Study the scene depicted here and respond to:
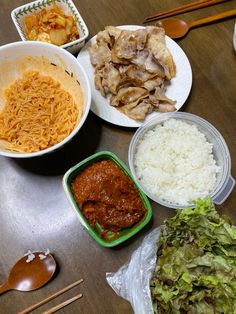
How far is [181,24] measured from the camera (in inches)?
70.4

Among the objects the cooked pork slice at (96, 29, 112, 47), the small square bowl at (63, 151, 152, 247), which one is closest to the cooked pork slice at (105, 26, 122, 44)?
the cooked pork slice at (96, 29, 112, 47)

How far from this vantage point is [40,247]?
145 centimetres

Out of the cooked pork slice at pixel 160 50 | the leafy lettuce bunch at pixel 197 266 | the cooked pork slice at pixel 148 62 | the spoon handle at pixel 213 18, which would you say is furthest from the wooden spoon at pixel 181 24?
the leafy lettuce bunch at pixel 197 266

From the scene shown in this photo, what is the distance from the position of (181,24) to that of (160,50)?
0.95 feet

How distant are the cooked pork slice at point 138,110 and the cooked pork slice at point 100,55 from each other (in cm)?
24

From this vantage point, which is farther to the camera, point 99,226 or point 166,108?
point 166,108

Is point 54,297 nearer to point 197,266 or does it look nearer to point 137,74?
point 197,266

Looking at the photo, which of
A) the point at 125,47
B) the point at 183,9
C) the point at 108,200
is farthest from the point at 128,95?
the point at 183,9

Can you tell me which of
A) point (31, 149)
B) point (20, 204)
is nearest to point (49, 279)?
point (20, 204)

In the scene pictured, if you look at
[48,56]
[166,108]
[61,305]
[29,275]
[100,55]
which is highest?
[48,56]

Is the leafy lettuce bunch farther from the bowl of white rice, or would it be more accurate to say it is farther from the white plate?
the white plate

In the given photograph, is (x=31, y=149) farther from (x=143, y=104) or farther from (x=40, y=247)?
(x=143, y=104)

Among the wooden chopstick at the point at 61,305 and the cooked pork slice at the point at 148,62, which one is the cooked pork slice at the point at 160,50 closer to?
the cooked pork slice at the point at 148,62

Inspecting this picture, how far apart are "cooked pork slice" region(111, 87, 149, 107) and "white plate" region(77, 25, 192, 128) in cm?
4
